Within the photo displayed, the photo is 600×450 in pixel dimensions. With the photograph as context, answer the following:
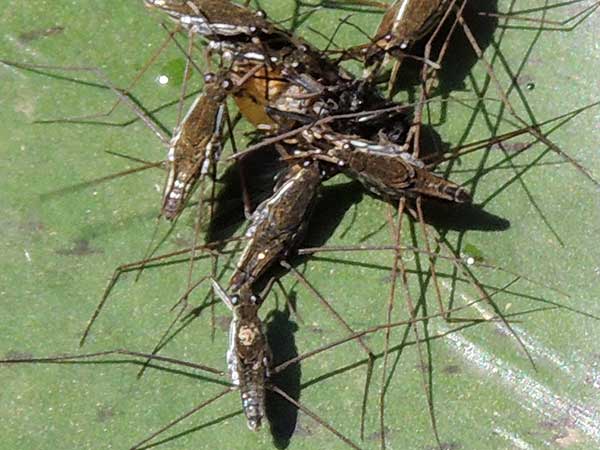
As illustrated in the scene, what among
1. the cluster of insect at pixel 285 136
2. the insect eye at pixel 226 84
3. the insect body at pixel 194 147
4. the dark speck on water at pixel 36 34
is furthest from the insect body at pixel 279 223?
the dark speck on water at pixel 36 34

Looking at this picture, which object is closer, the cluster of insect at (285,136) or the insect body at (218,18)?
the cluster of insect at (285,136)

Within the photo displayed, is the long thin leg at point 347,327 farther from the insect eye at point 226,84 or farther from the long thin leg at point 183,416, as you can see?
the insect eye at point 226,84

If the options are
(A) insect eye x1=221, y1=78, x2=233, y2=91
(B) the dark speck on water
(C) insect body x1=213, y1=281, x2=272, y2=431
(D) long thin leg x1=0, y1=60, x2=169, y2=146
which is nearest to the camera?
(C) insect body x1=213, y1=281, x2=272, y2=431

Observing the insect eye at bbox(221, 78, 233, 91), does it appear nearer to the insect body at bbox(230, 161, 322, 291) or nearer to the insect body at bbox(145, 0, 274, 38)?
the insect body at bbox(145, 0, 274, 38)

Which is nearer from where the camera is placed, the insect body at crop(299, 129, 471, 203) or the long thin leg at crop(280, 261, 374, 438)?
the insect body at crop(299, 129, 471, 203)

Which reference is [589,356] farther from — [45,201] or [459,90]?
[45,201]

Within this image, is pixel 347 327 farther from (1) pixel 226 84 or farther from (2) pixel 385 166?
(1) pixel 226 84

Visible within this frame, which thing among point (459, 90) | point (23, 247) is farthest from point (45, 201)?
point (459, 90)

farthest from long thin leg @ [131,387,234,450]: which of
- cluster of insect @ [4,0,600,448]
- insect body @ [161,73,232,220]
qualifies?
insect body @ [161,73,232,220]

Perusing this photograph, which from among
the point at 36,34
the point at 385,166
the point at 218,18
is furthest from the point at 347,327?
the point at 36,34
